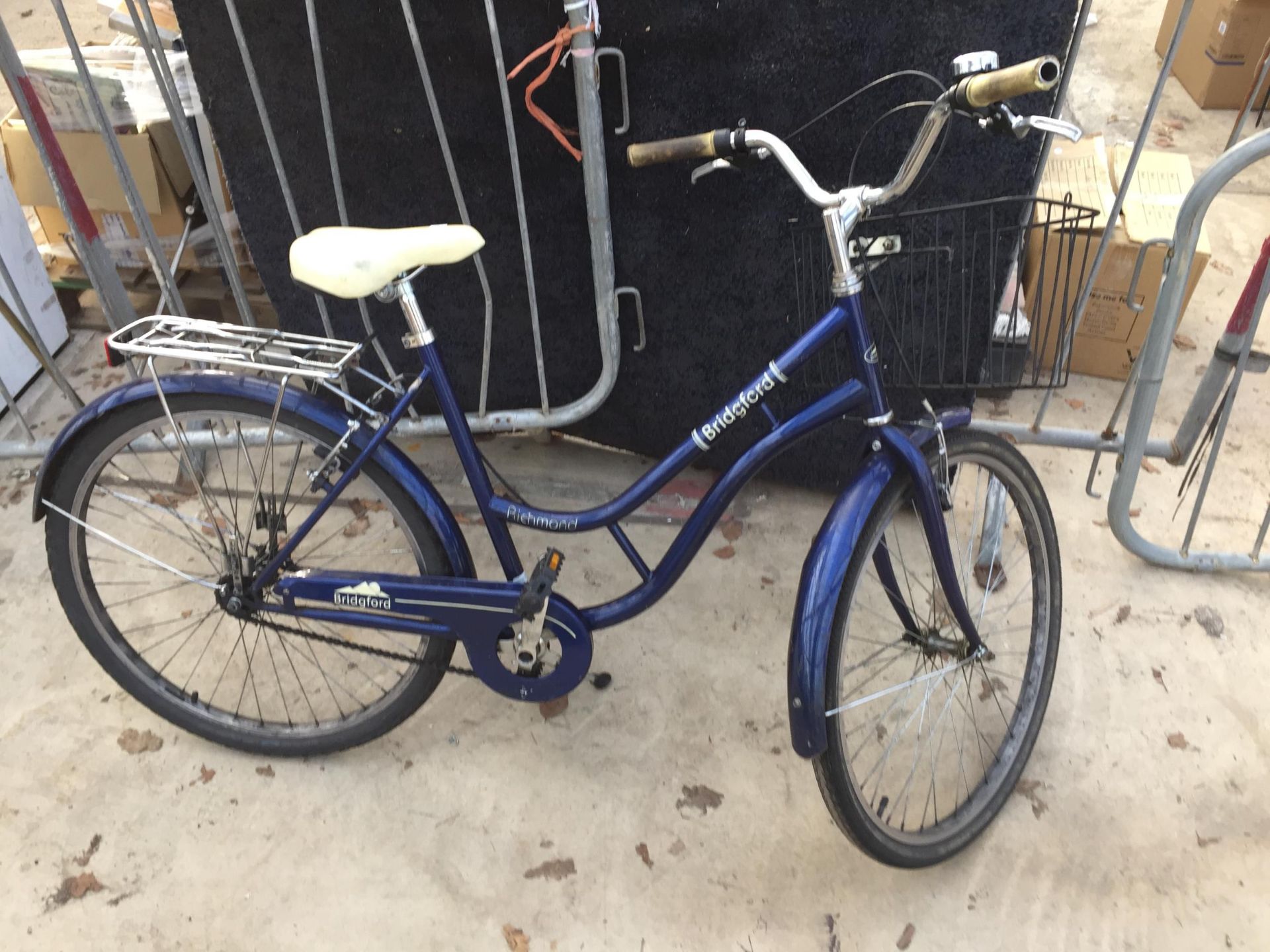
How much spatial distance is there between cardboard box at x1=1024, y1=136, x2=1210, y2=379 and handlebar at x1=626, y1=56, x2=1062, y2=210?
164 cm

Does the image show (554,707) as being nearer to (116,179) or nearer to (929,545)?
(929,545)

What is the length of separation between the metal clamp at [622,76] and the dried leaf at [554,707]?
139 centimetres

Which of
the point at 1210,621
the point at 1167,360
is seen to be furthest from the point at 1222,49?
the point at 1210,621

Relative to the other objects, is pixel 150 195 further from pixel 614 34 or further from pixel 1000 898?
pixel 1000 898

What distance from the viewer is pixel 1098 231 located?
289 centimetres

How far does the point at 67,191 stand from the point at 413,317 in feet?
4.64

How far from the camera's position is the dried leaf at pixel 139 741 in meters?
2.20

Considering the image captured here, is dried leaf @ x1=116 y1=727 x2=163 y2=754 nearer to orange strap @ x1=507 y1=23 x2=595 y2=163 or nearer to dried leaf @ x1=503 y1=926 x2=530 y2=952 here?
dried leaf @ x1=503 y1=926 x2=530 y2=952

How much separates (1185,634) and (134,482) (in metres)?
3.16

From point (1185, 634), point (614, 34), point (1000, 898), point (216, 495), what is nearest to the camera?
point (1000, 898)

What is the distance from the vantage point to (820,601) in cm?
155

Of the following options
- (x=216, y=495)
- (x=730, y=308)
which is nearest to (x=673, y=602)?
(x=730, y=308)

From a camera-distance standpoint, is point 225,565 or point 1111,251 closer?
point 225,565

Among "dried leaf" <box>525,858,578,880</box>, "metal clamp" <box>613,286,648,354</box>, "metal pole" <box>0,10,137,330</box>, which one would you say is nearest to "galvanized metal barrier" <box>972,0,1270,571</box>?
"metal clamp" <box>613,286,648,354</box>
